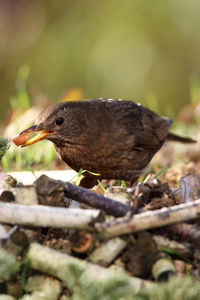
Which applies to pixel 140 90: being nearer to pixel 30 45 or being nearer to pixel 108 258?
pixel 30 45

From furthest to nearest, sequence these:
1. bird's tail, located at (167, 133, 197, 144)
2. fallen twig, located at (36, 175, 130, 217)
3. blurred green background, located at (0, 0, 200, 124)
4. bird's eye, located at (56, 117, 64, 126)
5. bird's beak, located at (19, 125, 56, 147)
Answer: blurred green background, located at (0, 0, 200, 124) < bird's tail, located at (167, 133, 197, 144) < bird's eye, located at (56, 117, 64, 126) < bird's beak, located at (19, 125, 56, 147) < fallen twig, located at (36, 175, 130, 217)

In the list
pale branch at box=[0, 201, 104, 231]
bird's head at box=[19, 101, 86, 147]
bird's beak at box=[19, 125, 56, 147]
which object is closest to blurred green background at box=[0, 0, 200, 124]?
bird's head at box=[19, 101, 86, 147]

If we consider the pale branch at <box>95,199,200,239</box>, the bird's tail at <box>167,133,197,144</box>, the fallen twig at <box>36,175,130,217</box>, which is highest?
the fallen twig at <box>36,175,130,217</box>

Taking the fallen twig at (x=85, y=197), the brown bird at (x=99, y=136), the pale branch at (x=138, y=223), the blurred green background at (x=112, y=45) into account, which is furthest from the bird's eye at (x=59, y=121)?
the blurred green background at (x=112, y=45)

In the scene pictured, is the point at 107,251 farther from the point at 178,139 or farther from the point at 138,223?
the point at 178,139

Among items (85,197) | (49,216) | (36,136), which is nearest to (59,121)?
(36,136)

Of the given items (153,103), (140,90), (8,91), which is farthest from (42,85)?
(153,103)

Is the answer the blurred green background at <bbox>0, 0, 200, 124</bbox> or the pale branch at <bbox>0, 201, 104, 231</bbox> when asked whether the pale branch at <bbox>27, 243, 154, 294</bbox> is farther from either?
the blurred green background at <bbox>0, 0, 200, 124</bbox>
